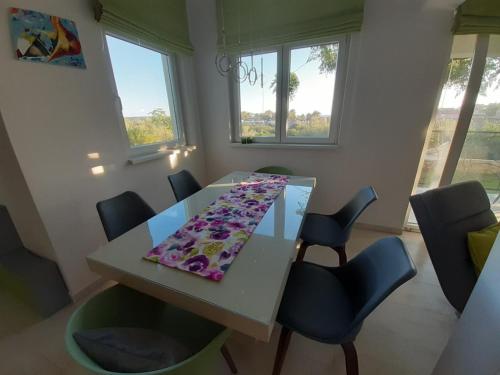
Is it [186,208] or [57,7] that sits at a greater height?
[57,7]

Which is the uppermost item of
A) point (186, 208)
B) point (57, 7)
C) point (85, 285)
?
point (57, 7)

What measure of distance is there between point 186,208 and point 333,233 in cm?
104

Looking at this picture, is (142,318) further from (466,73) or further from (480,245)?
(466,73)

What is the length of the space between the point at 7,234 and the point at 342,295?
225 cm

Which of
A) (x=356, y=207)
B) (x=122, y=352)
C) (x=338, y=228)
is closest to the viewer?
(x=122, y=352)

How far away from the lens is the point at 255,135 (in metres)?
2.62

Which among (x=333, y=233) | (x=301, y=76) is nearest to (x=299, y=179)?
(x=333, y=233)

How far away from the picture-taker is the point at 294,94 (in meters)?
2.28

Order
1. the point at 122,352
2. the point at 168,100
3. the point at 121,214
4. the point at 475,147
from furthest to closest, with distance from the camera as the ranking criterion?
the point at 168,100
the point at 475,147
the point at 121,214
the point at 122,352

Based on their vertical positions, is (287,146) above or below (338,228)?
Answer: above

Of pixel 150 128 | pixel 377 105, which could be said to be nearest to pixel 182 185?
pixel 150 128

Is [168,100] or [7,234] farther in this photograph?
[168,100]

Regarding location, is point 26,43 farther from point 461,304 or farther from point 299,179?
point 461,304

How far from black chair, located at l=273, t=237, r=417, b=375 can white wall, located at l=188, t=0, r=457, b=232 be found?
146 centimetres
